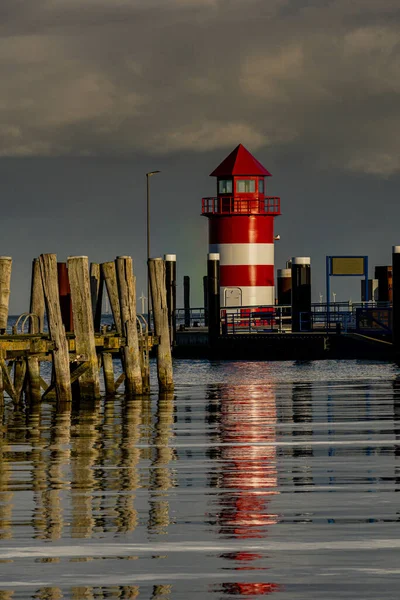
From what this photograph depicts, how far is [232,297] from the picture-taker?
50.6 metres

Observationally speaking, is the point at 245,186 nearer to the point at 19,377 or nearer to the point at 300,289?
the point at 300,289

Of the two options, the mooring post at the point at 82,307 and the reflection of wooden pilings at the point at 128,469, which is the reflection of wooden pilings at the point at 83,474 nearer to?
the reflection of wooden pilings at the point at 128,469

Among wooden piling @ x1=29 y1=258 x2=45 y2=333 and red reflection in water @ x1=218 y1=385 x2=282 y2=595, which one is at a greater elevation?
wooden piling @ x1=29 y1=258 x2=45 y2=333

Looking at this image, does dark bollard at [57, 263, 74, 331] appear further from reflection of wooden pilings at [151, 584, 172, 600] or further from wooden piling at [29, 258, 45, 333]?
reflection of wooden pilings at [151, 584, 172, 600]

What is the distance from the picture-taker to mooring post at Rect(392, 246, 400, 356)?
3900 cm

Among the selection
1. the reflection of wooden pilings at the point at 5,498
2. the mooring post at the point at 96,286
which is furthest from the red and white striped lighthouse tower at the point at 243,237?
the reflection of wooden pilings at the point at 5,498

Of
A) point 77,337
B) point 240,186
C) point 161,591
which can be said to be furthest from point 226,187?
point 161,591

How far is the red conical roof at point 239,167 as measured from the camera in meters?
51.9

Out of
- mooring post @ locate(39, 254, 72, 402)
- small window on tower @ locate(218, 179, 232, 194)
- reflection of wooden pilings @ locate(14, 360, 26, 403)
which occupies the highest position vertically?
small window on tower @ locate(218, 179, 232, 194)

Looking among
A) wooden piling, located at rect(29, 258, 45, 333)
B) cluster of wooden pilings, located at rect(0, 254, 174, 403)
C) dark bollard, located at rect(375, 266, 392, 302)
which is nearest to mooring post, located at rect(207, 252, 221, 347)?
dark bollard, located at rect(375, 266, 392, 302)

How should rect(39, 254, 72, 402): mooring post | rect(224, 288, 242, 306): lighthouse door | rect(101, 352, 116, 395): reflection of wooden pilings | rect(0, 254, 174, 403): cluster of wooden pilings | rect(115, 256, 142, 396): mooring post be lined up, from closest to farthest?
rect(39, 254, 72, 402): mooring post → rect(0, 254, 174, 403): cluster of wooden pilings → rect(115, 256, 142, 396): mooring post → rect(101, 352, 116, 395): reflection of wooden pilings → rect(224, 288, 242, 306): lighthouse door

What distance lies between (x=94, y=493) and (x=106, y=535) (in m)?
1.86

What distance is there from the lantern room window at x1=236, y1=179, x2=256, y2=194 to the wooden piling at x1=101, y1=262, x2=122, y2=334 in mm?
26434

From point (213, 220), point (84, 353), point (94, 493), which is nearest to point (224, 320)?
point (213, 220)
